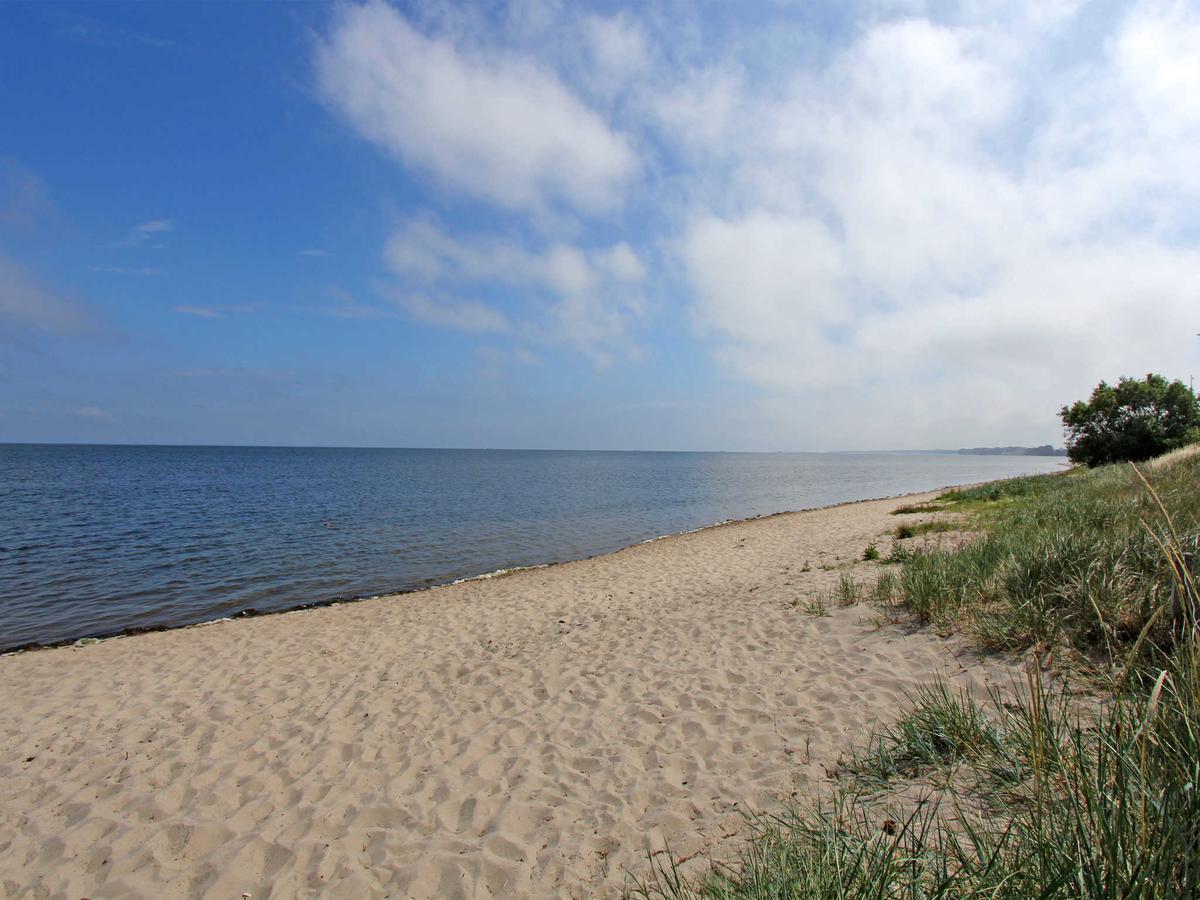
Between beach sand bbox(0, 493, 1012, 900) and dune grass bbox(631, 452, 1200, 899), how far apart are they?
0.64m

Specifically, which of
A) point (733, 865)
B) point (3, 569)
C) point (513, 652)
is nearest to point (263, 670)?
point (513, 652)

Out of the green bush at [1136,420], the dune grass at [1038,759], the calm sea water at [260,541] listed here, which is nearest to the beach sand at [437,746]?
the dune grass at [1038,759]

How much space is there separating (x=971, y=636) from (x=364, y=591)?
15.4m

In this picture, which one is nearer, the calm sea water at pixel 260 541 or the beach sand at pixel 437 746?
the beach sand at pixel 437 746

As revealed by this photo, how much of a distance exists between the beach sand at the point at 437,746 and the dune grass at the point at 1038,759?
0.64 meters

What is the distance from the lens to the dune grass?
6.84ft

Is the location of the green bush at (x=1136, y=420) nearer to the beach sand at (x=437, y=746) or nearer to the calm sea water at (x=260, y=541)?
the calm sea water at (x=260, y=541)

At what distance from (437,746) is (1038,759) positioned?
603 centimetres

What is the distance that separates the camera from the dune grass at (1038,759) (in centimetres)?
208

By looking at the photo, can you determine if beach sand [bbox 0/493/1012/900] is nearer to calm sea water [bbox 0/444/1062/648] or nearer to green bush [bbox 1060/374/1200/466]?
calm sea water [bbox 0/444/1062/648]

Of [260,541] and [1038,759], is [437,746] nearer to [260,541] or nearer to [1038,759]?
[1038,759]

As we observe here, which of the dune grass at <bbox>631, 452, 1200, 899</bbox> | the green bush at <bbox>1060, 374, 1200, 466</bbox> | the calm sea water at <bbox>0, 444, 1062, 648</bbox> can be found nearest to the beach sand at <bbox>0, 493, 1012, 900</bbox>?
the dune grass at <bbox>631, 452, 1200, 899</bbox>

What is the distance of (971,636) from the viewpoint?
670cm

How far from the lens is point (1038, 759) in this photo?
75.3 inches
